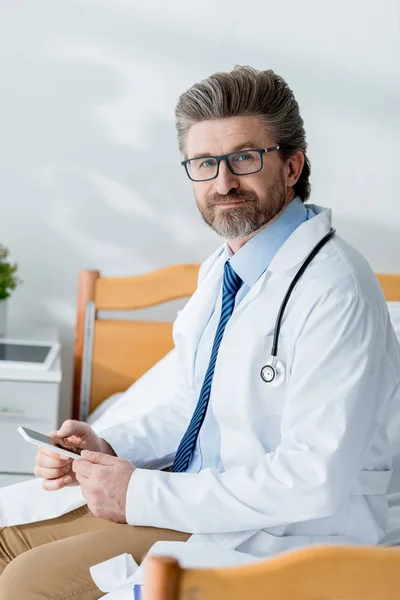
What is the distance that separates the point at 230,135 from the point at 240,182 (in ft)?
0.28

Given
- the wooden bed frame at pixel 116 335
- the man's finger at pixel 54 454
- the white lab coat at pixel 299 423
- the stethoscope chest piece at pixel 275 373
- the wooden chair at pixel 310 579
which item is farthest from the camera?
the wooden bed frame at pixel 116 335

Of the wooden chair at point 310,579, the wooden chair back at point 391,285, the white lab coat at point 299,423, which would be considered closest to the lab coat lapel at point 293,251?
the white lab coat at point 299,423

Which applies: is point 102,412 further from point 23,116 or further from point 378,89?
point 378,89

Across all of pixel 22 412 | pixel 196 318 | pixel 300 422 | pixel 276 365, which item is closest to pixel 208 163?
pixel 196 318

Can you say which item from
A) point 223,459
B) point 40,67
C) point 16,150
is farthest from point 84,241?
point 223,459

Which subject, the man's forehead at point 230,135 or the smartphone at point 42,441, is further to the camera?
the man's forehead at point 230,135

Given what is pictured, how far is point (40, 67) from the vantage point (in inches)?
97.6

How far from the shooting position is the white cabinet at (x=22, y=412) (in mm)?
2127

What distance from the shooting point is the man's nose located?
57.4 inches

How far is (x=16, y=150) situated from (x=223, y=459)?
4.79 ft

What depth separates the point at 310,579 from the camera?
2.10ft

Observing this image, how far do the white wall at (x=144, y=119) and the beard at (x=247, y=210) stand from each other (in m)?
1.05

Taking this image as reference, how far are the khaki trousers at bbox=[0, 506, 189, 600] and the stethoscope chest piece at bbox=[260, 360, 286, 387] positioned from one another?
285 mm

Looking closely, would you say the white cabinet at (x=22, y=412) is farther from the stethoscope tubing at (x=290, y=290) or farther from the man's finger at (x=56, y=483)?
the stethoscope tubing at (x=290, y=290)
